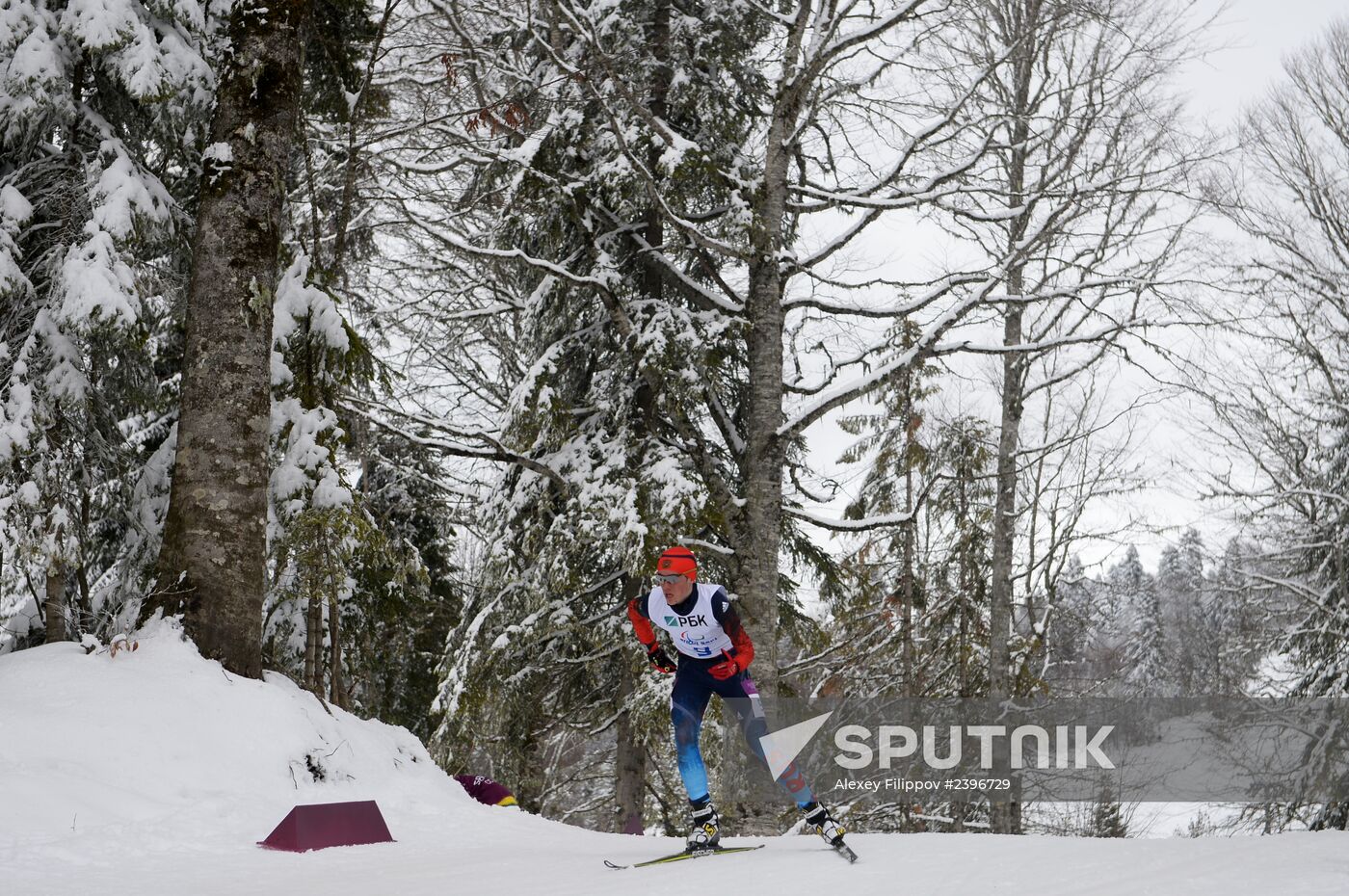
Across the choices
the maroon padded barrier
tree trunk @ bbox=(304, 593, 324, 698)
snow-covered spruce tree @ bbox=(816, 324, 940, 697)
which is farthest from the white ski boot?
snow-covered spruce tree @ bbox=(816, 324, 940, 697)

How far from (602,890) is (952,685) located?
1690cm

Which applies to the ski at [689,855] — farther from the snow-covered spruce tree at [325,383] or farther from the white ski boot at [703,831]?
the snow-covered spruce tree at [325,383]

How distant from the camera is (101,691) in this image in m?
5.64

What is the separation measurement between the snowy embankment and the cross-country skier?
0.38m

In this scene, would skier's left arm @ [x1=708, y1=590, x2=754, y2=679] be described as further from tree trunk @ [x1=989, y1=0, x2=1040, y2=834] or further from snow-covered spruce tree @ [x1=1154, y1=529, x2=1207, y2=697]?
snow-covered spruce tree @ [x1=1154, y1=529, x2=1207, y2=697]

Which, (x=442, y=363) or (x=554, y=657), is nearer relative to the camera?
(x=554, y=657)

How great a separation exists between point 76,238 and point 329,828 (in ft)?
14.9

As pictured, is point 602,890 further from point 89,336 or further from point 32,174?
point 32,174

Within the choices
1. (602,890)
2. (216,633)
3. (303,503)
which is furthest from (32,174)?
(602,890)

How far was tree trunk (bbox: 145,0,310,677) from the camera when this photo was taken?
6.31 m

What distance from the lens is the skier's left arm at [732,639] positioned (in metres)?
5.83

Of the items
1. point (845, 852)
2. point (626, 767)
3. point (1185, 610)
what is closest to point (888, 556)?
point (626, 767)

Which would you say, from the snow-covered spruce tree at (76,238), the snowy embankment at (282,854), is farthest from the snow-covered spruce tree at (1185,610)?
the snow-covered spruce tree at (76,238)

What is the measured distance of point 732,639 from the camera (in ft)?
19.2
